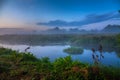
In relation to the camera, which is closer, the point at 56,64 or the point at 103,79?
the point at 103,79

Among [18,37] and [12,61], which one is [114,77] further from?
[18,37]

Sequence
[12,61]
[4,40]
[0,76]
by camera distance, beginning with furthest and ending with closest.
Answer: [4,40], [12,61], [0,76]

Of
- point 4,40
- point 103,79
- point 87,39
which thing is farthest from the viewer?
point 87,39

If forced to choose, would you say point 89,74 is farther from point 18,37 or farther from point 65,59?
point 18,37

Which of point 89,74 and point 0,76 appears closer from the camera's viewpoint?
point 89,74

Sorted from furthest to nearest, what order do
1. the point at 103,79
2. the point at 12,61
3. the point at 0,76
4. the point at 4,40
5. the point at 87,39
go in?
the point at 87,39 → the point at 4,40 → the point at 12,61 → the point at 0,76 → the point at 103,79

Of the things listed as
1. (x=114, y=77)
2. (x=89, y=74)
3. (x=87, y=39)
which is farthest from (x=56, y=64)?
(x=87, y=39)

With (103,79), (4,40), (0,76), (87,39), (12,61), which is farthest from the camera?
(87,39)

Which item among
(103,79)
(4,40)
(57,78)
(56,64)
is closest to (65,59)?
(56,64)

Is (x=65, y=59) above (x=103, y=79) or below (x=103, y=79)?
above

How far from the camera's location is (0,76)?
752 cm

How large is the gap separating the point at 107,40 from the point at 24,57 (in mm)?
15471

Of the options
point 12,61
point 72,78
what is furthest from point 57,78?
point 12,61

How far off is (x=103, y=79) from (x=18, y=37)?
22.0 m
